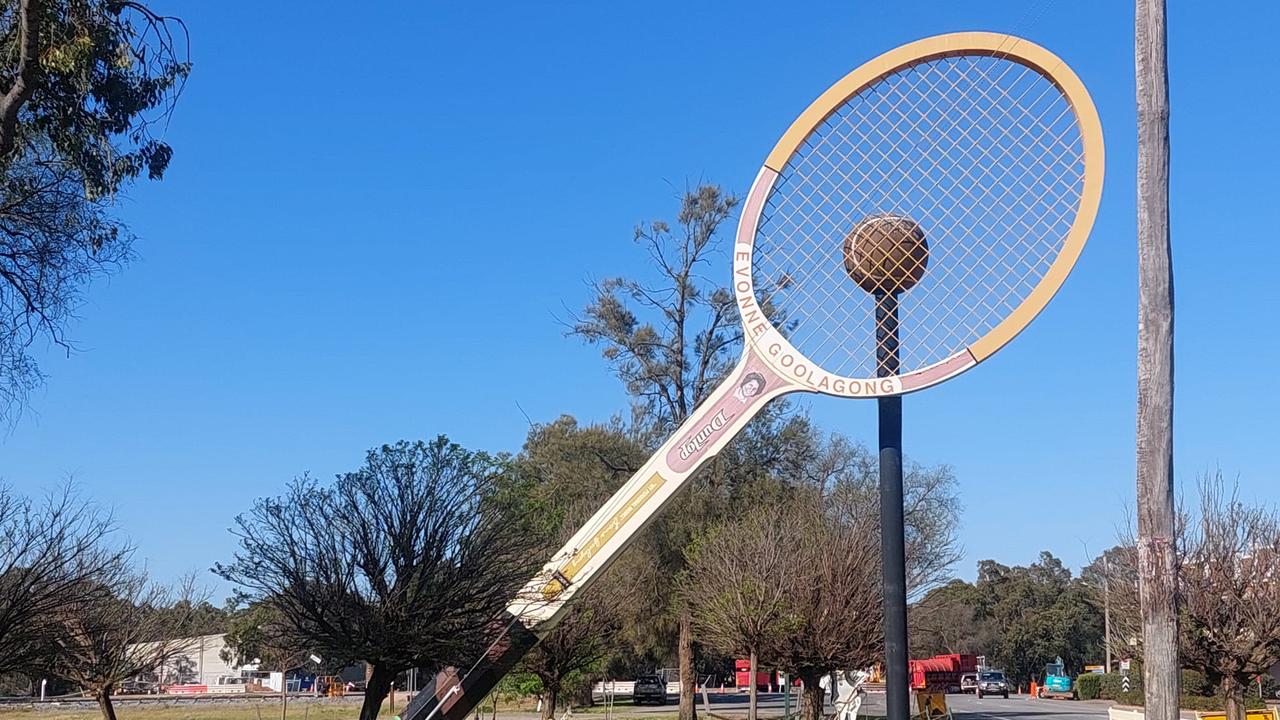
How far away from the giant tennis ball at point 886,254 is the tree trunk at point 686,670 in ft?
68.8

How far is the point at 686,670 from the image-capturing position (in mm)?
31953

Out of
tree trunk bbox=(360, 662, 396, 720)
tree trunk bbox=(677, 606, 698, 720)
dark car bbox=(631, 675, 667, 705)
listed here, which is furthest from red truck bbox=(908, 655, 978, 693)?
dark car bbox=(631, 675, 667, 705)

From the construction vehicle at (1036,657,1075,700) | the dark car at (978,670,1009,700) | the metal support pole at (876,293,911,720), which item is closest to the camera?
the metal support pole at (876,293,911,720)

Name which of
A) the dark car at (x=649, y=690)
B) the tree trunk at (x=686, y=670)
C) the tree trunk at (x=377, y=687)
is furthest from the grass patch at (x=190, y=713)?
the tree trunk at (x=377, y=687)

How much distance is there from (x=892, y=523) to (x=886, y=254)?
235cm

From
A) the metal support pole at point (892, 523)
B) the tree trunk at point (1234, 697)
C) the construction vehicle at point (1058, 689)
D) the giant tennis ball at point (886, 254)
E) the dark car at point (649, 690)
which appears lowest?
the construction vehicle at point (1058, 689)

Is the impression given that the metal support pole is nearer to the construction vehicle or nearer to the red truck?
the red truck

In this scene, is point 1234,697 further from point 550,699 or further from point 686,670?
point 686,670

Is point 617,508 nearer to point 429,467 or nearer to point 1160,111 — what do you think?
point 429,467

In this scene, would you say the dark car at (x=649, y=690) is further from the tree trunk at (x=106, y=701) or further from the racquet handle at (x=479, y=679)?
the racquet handle at (x=479, y=679)

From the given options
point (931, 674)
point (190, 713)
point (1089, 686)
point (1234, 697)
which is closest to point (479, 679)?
point (1234, 697)

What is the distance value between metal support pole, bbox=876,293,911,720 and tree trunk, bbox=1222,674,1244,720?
34.8 feet

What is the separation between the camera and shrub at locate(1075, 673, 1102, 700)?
60250 mm

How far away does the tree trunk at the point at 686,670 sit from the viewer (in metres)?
31.0
